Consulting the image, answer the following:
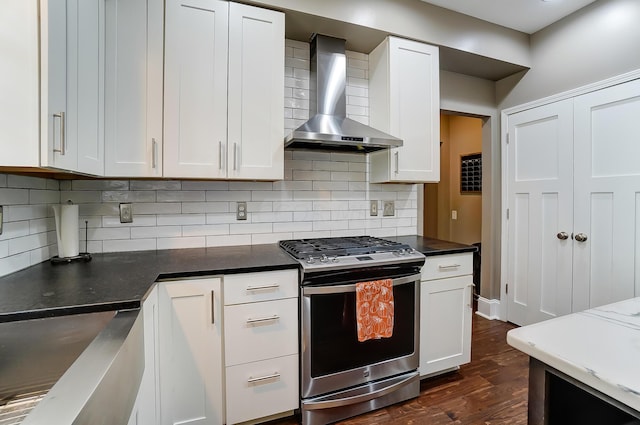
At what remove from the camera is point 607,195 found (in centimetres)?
228

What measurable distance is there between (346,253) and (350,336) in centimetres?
47

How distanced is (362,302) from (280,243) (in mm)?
765

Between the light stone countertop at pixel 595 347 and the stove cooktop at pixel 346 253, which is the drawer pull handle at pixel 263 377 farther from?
the light stone countertop at pixel 595 347

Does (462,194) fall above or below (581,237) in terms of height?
above

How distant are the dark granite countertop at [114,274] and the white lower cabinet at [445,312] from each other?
10 centimetres

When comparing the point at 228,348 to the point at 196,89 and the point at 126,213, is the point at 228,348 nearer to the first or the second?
the point at 126,213

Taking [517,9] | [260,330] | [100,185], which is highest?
[517,9]

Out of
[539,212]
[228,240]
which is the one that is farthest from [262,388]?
[539,212]

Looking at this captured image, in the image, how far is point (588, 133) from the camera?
2.37 meters

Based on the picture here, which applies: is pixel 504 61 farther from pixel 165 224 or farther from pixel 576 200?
pixel 165 224

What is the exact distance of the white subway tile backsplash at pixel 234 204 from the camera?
154cm

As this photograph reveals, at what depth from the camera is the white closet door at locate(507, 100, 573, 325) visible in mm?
2559

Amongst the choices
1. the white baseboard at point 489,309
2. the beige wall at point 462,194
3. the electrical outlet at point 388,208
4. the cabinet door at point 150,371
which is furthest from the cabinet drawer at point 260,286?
the beige wall at point 462,194

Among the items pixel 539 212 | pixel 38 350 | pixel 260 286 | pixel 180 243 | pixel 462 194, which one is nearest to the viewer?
pixel 38 350
